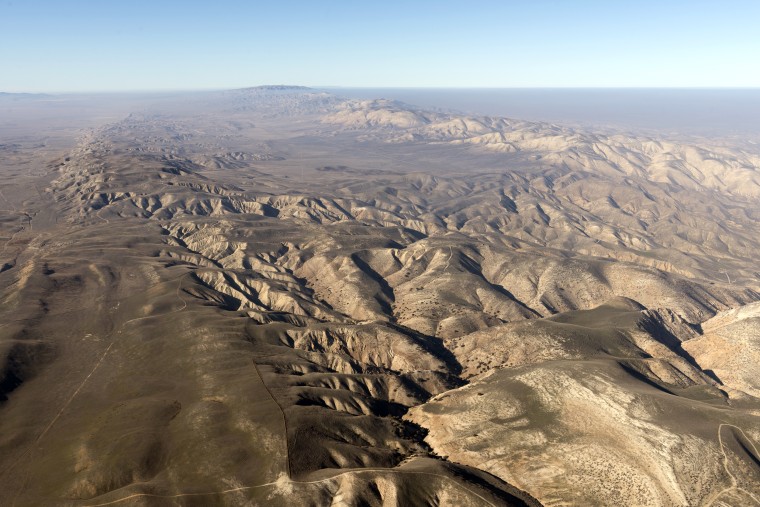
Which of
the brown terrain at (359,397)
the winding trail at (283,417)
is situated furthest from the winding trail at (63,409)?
the winding trail at (283,417)

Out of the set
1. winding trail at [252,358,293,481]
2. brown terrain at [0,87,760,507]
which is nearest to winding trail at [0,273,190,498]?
brown terrain at [0,87,760,507]

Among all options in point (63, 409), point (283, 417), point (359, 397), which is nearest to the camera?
Answer: point (283, 417)

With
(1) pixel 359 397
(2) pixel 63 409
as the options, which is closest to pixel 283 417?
(1) pixel 359 397

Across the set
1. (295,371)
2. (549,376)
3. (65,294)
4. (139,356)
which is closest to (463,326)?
(549,376)

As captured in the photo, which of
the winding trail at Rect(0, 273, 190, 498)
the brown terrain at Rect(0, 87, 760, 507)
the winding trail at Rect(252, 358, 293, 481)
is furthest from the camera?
the winding trail at Rect(0, 273, 190, 498)

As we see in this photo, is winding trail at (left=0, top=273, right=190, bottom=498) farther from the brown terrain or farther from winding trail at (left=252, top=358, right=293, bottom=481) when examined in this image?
winding trail at (left=252, top=358, right=293, bottom=481)

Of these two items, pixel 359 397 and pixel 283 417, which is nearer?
pixel 283 417

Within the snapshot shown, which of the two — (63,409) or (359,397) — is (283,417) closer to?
(359,397)

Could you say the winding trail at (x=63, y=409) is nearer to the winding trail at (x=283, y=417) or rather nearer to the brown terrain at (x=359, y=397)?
the brown terrain at (x=359, y=397)

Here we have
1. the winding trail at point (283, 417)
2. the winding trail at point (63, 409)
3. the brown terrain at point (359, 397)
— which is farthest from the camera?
the winding trail at point (63, 409)

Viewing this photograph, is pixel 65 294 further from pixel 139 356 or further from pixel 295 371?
pixel 295 371

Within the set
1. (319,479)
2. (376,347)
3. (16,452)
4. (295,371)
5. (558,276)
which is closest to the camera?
(319,479)
